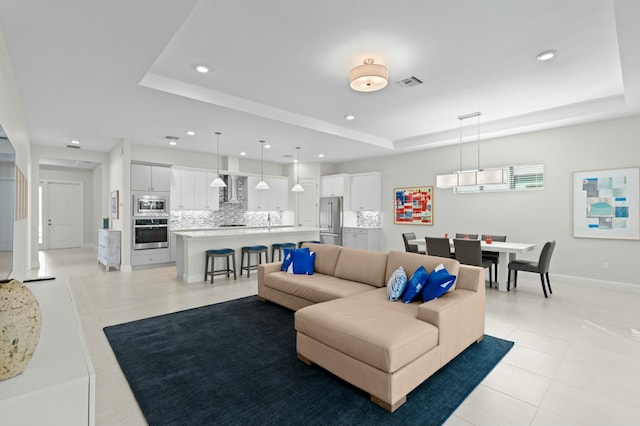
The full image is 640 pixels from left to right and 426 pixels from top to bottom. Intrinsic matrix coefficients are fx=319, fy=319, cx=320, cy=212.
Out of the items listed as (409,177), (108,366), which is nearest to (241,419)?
(108,366)

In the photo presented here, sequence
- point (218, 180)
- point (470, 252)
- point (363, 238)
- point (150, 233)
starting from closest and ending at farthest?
point (470, 252)
point (218, 180)
point (150, 233)
point (363, 238)

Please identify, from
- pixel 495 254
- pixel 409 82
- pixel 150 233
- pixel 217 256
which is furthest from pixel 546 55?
pixel 150 233

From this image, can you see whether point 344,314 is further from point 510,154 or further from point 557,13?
point 510,154

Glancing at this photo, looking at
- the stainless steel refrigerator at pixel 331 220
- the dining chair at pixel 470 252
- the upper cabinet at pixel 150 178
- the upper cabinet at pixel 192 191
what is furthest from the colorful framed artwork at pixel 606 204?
the upper cabinet at pixel 150 178

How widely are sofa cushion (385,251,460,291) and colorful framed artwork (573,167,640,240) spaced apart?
3990mm

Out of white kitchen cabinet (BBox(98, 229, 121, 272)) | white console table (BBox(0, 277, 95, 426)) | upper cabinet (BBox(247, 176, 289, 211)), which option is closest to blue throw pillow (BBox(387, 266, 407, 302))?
white console table (BBox(0, 277, 95, 426))

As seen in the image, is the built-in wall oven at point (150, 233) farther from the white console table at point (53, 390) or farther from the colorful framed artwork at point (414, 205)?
the white console table at point (53, 390)

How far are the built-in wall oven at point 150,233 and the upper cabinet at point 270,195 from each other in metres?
2.39

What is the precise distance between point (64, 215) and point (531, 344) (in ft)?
43.5

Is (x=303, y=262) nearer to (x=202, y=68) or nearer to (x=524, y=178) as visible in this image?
(x=202, y=68)

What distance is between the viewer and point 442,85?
14.0 ft

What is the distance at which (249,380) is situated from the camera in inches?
100

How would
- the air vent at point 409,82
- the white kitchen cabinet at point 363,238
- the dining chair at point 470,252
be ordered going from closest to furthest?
1. the air vent at point 409,82
2. the dining chair at point 470,252
3. the white kitchen cabinet at point 363,238

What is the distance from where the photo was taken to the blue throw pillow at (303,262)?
177 inches
